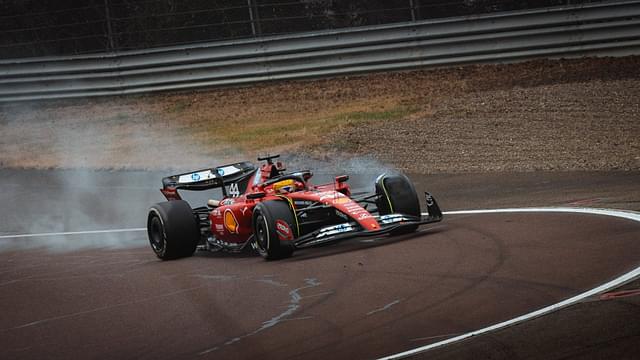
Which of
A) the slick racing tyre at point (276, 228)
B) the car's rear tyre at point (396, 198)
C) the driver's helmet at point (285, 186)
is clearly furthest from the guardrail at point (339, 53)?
the slick racing tyre at point (276, 228)

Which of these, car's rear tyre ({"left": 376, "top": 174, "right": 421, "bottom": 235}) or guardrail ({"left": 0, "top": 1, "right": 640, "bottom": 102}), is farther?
guardrail ({"left": 0, "top": 1, "right": 640, "bottom": 102})

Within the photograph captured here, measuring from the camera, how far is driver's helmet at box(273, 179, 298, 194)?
1246 centimetres

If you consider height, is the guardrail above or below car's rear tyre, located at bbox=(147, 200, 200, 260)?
above

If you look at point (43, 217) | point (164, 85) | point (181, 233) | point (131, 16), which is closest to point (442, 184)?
point (181, 233)

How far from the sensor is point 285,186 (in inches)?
493

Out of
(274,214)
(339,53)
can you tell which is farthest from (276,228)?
(339,53)

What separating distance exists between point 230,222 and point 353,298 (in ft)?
13.4

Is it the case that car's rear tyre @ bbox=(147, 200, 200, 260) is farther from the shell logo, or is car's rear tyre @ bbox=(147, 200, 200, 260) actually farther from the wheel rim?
the shell logo

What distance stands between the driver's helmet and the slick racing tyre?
765mm

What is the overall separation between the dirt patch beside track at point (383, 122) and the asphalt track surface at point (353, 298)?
5.65 meters

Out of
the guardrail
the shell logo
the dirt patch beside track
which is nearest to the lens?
the shell logo

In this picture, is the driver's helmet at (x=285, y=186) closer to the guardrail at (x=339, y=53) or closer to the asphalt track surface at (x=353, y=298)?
the asphalt track surface at (x=353, y=298)

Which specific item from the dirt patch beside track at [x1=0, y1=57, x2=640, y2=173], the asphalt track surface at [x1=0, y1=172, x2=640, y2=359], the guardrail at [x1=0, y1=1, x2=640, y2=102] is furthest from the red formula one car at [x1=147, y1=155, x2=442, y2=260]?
the guardrail at [x1=0, y1=1, x2=640, y2=102]

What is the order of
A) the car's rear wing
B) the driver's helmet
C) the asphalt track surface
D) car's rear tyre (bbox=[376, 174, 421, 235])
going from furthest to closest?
the car's rear wing → the driver's helmet → car's rear tyre (bbox=[376, 174, 421, 235]) → the asphalt track surface
